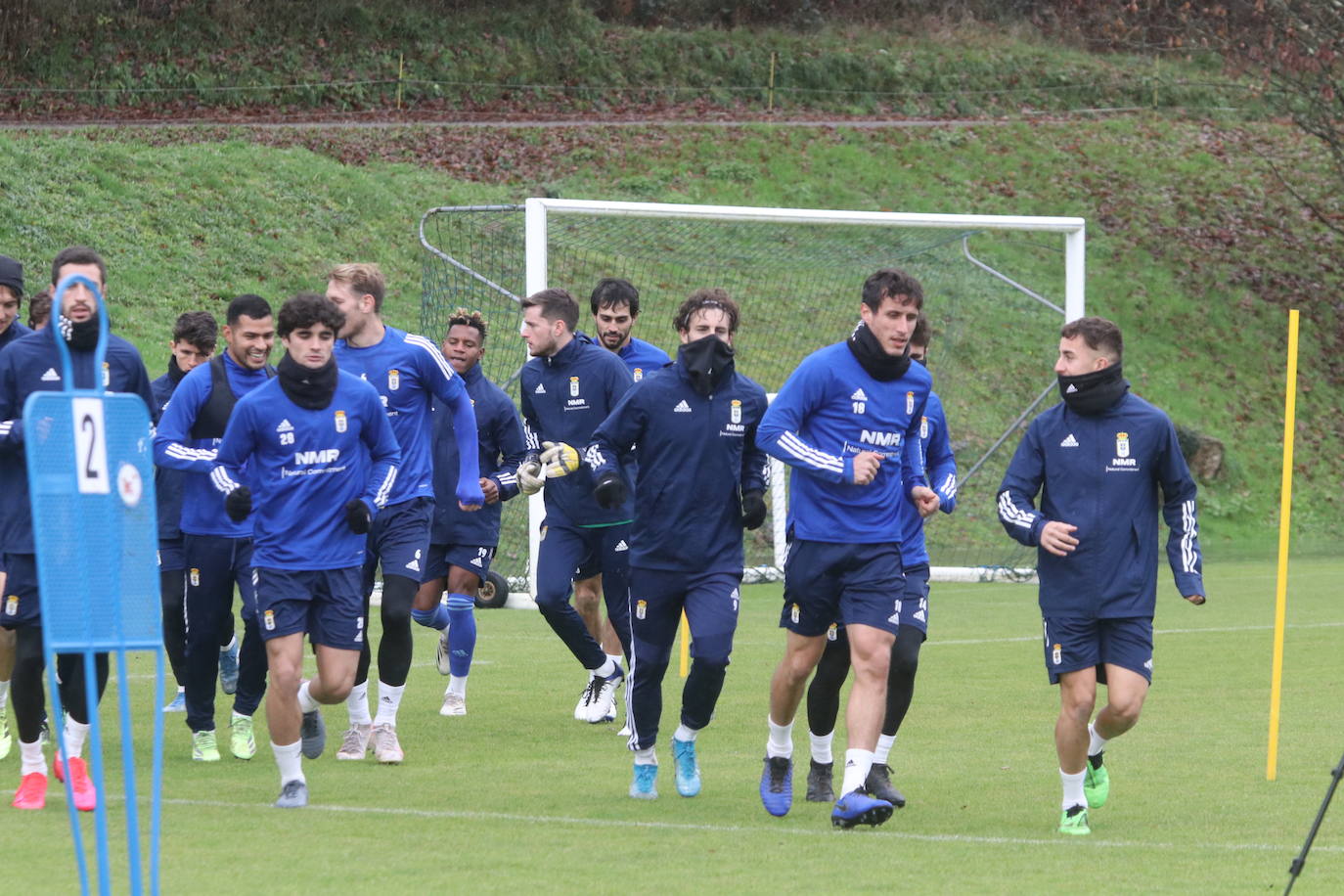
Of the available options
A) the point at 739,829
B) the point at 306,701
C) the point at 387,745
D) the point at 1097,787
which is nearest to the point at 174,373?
the point at 306,701

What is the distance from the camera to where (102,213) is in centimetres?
2548

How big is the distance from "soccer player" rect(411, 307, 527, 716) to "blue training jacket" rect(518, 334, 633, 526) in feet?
0.96

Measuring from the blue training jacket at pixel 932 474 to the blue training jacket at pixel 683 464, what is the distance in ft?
2.38

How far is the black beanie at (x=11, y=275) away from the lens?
8000mm

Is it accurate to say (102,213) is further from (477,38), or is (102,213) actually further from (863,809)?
(863,809)

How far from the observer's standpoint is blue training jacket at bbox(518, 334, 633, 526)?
10.1 m

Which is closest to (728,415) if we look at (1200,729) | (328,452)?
(328,452)

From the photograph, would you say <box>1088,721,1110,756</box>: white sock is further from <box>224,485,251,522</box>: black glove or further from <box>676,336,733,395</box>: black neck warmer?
<box>224,485,251,522</box>: black glove

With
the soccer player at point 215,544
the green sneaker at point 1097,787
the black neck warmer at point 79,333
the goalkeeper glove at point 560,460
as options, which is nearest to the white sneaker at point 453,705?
the soccer player at point 215,544

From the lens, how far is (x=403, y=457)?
29.5ft

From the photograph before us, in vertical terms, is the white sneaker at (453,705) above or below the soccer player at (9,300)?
below

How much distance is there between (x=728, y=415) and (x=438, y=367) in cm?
183

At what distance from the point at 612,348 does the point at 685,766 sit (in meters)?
3.35

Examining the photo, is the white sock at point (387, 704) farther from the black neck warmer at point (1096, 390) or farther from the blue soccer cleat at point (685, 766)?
the black neck warmer at point (1096, 390)
